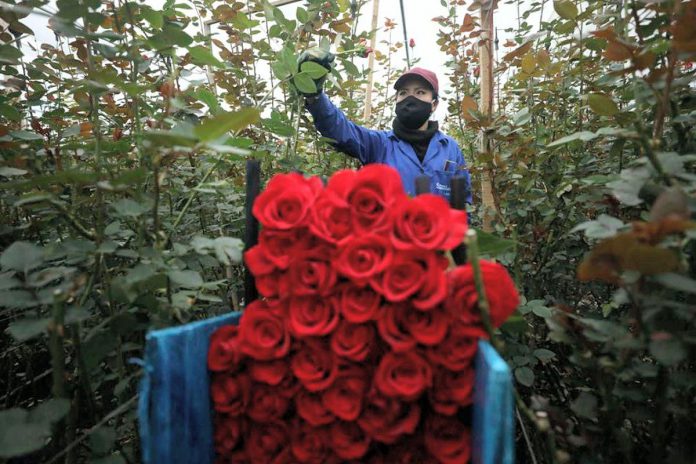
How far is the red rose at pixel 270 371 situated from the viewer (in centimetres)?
66

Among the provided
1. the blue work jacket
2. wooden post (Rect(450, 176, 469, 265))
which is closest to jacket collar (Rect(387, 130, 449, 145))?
the blue work jacket

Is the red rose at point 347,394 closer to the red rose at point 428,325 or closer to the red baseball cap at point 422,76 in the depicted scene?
the red rose at point 428,325

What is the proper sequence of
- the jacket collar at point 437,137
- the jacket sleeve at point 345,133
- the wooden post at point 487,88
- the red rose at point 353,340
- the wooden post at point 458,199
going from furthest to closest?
the jacket collar at point 437,137 < the jacket sleeve at point 345,133 < the wooden post at point 487,88 < the wooden post at point 458,199 < the red rose at point 353,340

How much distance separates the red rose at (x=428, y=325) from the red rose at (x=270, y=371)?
0.73 feet

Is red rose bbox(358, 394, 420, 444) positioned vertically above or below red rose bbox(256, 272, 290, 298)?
below

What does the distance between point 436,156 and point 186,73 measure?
176 cm

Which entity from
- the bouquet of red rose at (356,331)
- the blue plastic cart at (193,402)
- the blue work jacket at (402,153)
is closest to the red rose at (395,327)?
the bouquet of red rose at (356,331)

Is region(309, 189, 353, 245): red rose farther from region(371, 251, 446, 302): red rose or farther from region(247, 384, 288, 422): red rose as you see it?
region(247, 384, 288, 422): red rose

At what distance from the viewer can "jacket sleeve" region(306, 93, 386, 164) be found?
2.15 metres

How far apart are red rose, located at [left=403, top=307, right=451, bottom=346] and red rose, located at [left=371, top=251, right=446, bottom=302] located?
0.03 meters

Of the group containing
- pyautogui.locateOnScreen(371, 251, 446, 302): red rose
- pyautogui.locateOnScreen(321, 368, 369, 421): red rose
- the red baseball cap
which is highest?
the red baseball cap

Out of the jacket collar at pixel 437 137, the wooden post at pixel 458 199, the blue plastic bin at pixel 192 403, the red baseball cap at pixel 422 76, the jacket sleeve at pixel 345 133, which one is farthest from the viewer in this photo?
the jacket collar at pixel 437 137

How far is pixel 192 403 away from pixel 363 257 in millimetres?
380

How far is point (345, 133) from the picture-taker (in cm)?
237
